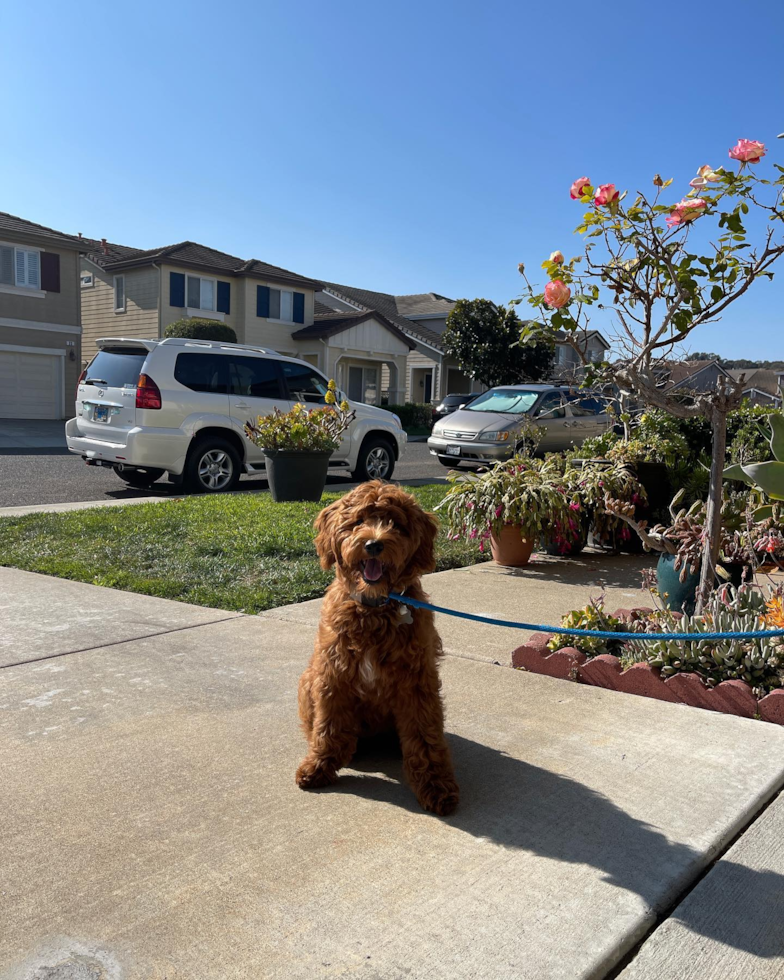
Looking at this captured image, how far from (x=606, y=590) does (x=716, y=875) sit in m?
3.79

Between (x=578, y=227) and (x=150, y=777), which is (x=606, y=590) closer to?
(x=578, y=227)

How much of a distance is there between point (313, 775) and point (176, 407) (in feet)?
28.3

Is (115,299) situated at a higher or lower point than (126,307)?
higher

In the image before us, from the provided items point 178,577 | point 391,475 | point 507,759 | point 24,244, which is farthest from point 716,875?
point 24,244

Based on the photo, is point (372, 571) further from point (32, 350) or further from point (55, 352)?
point (55, 352)

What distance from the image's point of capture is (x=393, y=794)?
2939 millimetres

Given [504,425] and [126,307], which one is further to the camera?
[126,307]

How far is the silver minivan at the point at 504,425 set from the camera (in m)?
15.5

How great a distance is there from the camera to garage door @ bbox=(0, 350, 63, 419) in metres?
26.4

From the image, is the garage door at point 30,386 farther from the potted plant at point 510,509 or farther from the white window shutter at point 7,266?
the potted plant at point 510,509

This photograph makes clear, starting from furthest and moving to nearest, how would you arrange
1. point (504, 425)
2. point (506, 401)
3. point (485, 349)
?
point (485, 349)
point (506, 401)
point (504, 425)

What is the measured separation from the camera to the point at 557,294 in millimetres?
4617

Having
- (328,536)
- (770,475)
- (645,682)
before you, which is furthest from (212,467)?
(770,475)

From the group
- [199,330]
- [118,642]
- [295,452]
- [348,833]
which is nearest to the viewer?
[348,833]
